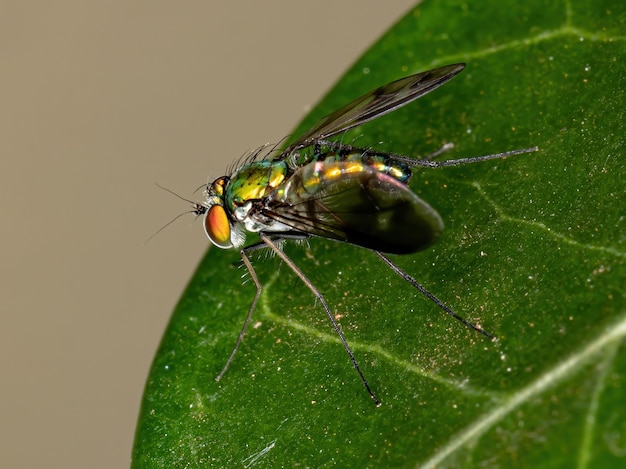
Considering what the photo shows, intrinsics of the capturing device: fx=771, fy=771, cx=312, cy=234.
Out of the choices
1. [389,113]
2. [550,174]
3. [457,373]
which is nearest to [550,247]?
[550,174]

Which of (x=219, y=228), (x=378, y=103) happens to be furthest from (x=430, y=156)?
(x=219, y=228)

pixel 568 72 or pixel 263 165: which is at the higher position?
pixel 263 165

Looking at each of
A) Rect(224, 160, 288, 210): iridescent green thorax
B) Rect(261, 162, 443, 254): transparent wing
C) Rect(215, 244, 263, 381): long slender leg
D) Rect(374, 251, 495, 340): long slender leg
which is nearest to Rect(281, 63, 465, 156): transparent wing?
Rect(224, 160, 288, 210): iridescent green thorax

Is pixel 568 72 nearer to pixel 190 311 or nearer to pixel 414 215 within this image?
pixel 414 215

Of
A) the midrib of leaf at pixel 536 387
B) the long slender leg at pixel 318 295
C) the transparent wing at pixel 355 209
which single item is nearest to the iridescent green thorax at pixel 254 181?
the transparent wing at pixel 355 209

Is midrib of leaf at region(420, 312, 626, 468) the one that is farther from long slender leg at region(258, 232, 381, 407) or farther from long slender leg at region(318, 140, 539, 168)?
long slender leg at region(318, 140, 539, 168)
